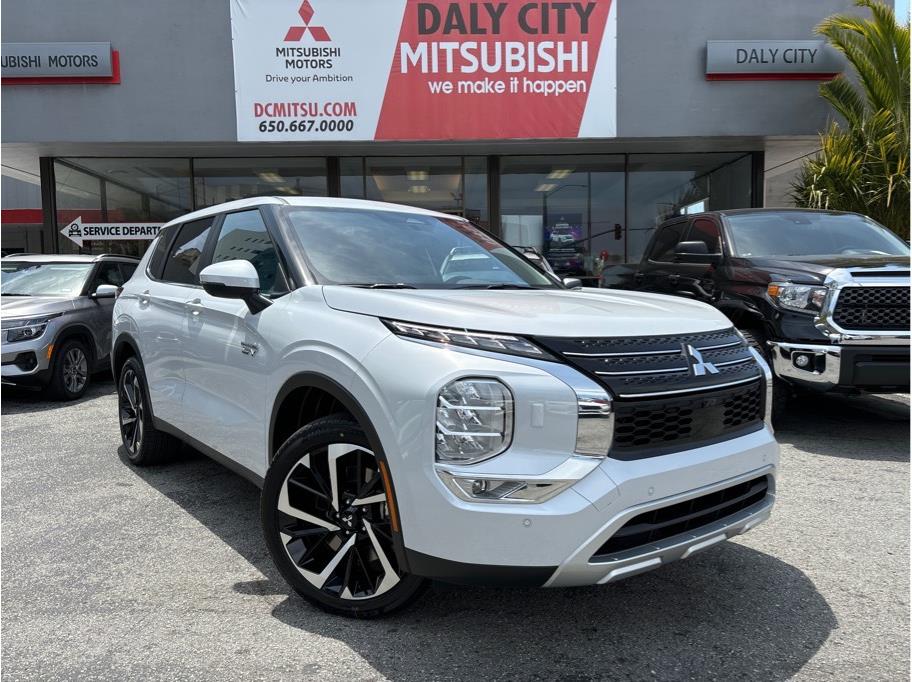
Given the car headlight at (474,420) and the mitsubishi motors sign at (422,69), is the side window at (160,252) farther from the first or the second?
the mitsubishi motors sign at (422,69)

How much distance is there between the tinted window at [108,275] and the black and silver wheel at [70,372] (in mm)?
941

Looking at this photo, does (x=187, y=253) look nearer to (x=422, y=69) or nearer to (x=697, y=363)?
(x=697, y=363)

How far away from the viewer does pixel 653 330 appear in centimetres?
239

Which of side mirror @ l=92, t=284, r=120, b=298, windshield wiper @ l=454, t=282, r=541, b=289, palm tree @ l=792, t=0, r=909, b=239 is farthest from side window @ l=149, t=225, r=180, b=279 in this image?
palm tree @ l=792, t=0, r=909, b=239

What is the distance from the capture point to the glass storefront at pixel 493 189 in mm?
12641

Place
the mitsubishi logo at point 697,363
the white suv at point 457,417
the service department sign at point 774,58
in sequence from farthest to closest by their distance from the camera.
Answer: the service department sign at point 774,58 < the mitsubishi logo at point 697,363 < the white suv at point 457,417

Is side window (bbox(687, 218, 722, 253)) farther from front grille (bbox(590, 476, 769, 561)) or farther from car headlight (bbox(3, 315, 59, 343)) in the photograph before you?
car headlight (bbox(3, 315, 59, 343))

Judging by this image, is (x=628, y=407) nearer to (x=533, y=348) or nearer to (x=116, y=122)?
(x=533, y=348)

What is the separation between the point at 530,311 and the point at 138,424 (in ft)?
11.2

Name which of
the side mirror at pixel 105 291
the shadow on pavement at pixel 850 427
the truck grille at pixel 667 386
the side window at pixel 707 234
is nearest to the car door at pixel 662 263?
the side window at pixel 707 234

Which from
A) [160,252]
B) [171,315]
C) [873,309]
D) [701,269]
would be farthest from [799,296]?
[160,252]

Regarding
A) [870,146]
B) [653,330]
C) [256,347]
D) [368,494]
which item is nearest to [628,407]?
[653,330]

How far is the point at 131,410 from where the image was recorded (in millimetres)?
4758

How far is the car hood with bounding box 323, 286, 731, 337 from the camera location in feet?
7.47
